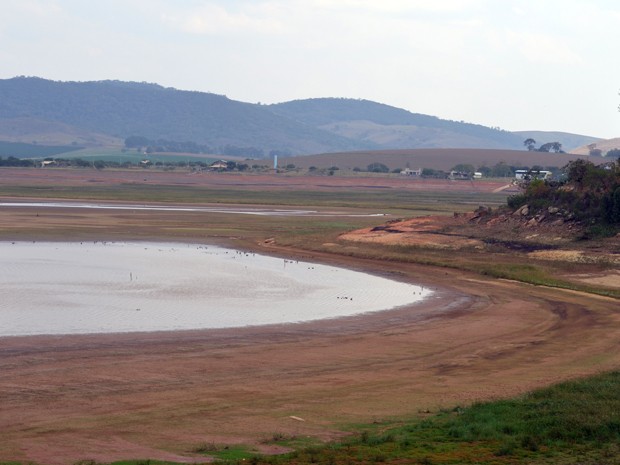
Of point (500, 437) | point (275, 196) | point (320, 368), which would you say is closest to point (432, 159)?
point (275, 196)

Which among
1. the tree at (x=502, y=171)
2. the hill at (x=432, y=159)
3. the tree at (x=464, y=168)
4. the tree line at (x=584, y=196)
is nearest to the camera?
the tree line at (x=584, y=196)

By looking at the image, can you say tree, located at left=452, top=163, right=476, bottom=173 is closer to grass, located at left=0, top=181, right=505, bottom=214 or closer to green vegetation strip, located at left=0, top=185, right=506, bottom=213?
grass, located at left=0, top=181, right=505, bottom=214

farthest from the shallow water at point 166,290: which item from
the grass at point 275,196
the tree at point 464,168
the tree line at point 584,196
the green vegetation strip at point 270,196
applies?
the tree at point 464,168

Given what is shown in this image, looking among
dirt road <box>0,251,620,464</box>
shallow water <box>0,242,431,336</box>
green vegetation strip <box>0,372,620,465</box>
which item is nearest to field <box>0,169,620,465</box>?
dirt road <box>0,251,620,464</box>

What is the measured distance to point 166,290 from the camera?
31578 millimetres

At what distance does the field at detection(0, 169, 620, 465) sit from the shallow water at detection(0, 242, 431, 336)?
1.41m

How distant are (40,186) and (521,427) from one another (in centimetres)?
8816

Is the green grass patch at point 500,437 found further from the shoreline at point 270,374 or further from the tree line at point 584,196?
the tree line at point 584,196

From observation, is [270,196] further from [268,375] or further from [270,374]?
[268,375]

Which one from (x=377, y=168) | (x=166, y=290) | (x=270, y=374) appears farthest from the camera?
(x=377, y=168)

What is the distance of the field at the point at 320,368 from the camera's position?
15.1m

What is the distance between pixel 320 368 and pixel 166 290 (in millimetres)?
12046

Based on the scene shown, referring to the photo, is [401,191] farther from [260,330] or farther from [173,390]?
[173,390]

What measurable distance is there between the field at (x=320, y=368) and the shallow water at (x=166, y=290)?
1414mm
